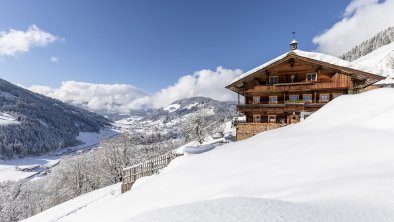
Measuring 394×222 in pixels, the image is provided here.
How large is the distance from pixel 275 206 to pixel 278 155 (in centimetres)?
496

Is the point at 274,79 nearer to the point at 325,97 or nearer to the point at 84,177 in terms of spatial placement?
the point at 325,97

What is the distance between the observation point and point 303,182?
5438 millimetres

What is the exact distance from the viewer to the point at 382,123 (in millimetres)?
8828

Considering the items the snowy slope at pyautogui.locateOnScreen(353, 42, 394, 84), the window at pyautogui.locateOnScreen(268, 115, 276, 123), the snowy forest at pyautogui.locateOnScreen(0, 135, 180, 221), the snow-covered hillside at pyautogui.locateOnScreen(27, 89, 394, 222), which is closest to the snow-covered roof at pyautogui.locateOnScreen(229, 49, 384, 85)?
the window at pyautogui.locateOnScreen(268, 115, 276, 123)

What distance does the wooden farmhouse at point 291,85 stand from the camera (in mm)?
25703

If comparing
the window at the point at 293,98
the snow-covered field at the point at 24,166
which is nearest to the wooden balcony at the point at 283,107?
the window at the point at 293,98

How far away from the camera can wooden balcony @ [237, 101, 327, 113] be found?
24.7 metres

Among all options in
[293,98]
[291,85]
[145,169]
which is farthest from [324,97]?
[145,169]

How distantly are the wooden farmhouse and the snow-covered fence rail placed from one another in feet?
39.8

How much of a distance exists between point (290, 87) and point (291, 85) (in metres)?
0.23

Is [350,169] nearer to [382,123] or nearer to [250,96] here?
[382,123]

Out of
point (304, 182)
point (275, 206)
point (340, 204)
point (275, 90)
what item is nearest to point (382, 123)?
point (304, 182)

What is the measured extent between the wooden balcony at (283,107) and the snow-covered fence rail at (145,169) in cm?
1422

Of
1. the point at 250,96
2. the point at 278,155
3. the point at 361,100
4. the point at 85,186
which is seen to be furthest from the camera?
the point at 85,186
